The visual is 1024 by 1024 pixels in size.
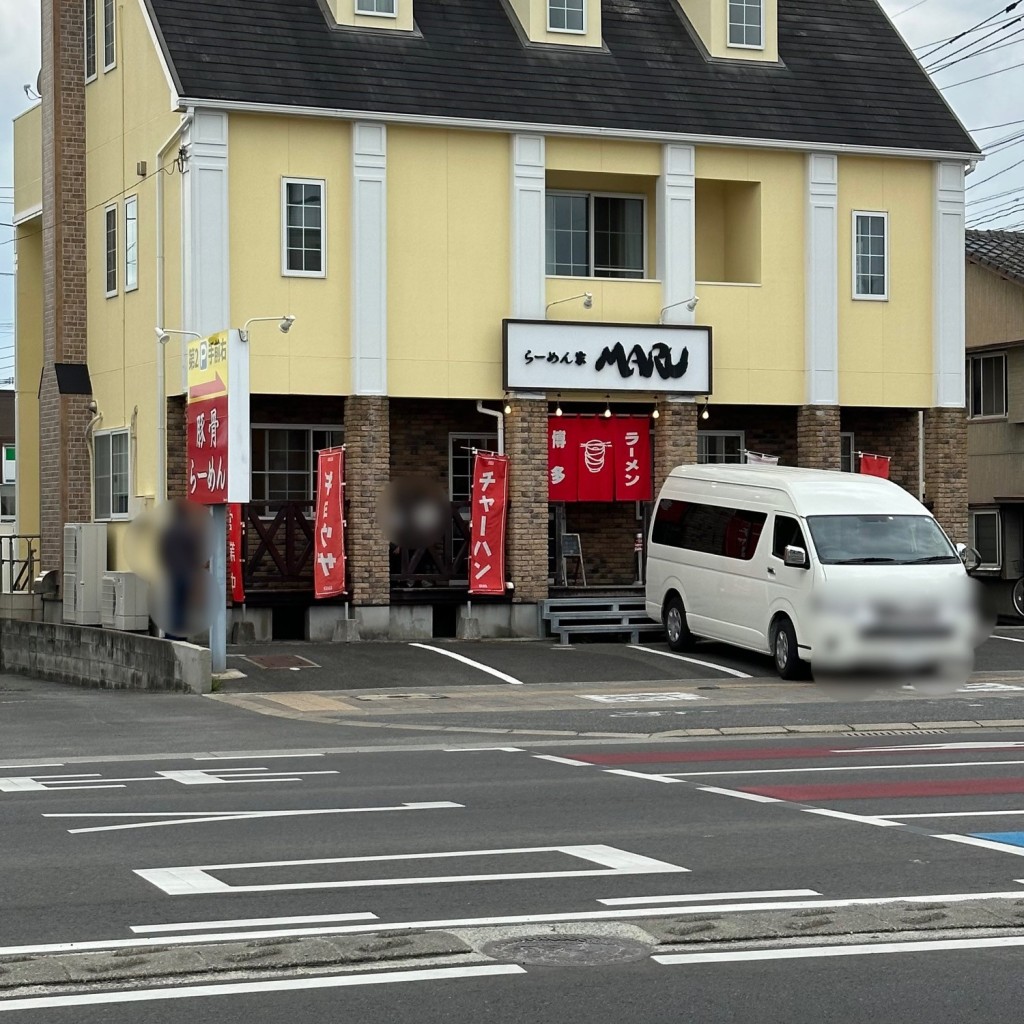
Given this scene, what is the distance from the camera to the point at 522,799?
13.2 meters

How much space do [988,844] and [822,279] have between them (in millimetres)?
20609

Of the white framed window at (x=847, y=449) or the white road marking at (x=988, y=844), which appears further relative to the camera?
the white framed window at (x=847, y=449)

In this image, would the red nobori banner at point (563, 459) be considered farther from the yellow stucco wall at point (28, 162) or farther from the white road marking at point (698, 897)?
the white road marking at point (698, 897)

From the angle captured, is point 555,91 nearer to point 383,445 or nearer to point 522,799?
point 383,445

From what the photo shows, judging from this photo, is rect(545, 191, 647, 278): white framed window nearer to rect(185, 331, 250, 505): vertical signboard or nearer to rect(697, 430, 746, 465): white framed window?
rect(697, 430, 746, 465): white framed window

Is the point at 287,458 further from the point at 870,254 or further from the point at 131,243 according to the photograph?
the point at 870,254

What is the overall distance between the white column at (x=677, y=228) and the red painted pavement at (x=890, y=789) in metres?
16.4

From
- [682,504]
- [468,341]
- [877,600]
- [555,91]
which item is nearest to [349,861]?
[877,600]

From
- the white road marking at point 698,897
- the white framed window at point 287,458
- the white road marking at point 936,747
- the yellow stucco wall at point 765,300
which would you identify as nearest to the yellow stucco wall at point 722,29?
the yellow stucco wall at point 765,300

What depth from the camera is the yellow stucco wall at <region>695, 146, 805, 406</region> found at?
30188 mm

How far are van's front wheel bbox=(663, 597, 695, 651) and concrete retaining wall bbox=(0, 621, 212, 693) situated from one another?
7.27m

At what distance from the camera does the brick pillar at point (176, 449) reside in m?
28.2

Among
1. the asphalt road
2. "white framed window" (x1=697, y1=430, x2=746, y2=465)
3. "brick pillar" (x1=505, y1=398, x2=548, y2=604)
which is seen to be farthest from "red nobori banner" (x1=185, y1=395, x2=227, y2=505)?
"white framed window" (x1=697, y1=430, x2=746, y2=465)

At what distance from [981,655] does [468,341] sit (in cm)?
904
